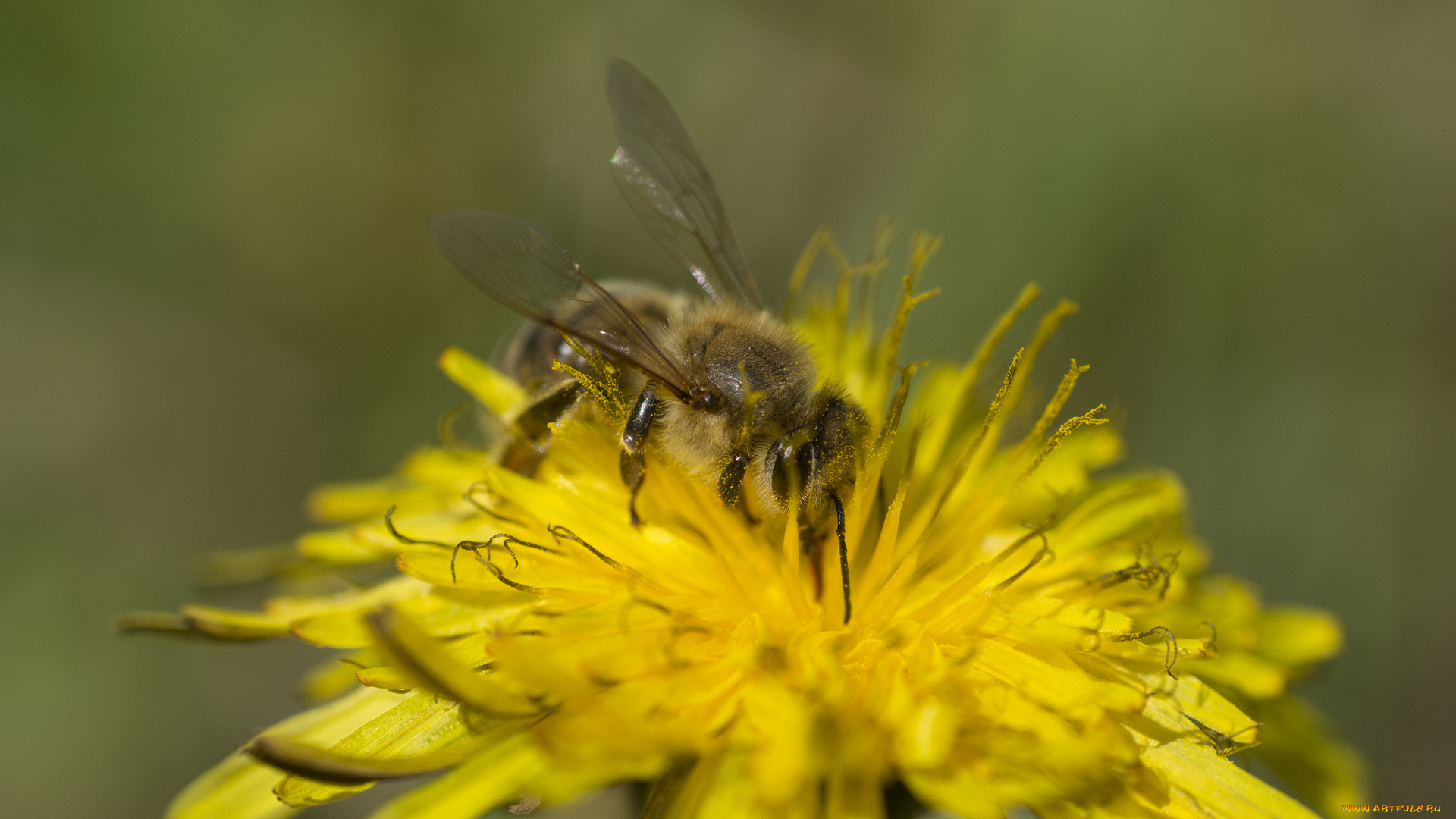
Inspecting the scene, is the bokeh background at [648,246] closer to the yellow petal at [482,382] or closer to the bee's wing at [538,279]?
the yellow petal at [482,382]

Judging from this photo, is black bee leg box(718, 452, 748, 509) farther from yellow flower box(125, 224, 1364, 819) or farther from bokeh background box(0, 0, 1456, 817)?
bokeh background box(0, 0, 1456, 817)

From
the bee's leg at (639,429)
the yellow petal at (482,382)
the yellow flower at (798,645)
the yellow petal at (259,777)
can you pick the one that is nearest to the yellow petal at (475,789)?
the yellow flower at (798,645)

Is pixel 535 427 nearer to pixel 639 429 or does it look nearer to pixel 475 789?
pixel 639 429

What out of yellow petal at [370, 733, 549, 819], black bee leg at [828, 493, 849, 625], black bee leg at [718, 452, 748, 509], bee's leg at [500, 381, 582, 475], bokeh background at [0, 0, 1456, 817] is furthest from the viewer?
bokeh background at [0, 0, 1456, 817]

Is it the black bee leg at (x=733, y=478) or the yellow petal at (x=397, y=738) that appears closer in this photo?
the yellow petal at (x=397, y=738)

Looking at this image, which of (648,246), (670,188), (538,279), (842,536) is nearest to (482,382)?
(538,279)

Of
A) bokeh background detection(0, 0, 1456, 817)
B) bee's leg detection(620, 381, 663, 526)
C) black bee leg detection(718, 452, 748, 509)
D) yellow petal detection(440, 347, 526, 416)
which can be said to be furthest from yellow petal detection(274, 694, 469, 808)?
bokeh background detection(0, 0, 1456, 817)

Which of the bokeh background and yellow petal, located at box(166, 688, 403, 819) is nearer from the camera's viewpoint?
yellow petal, located at box(166, 688, 403, 819)

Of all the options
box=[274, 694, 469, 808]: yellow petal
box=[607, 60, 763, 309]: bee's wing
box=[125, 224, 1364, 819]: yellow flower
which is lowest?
box=[274, 694, 469, 808]: yellow petal
